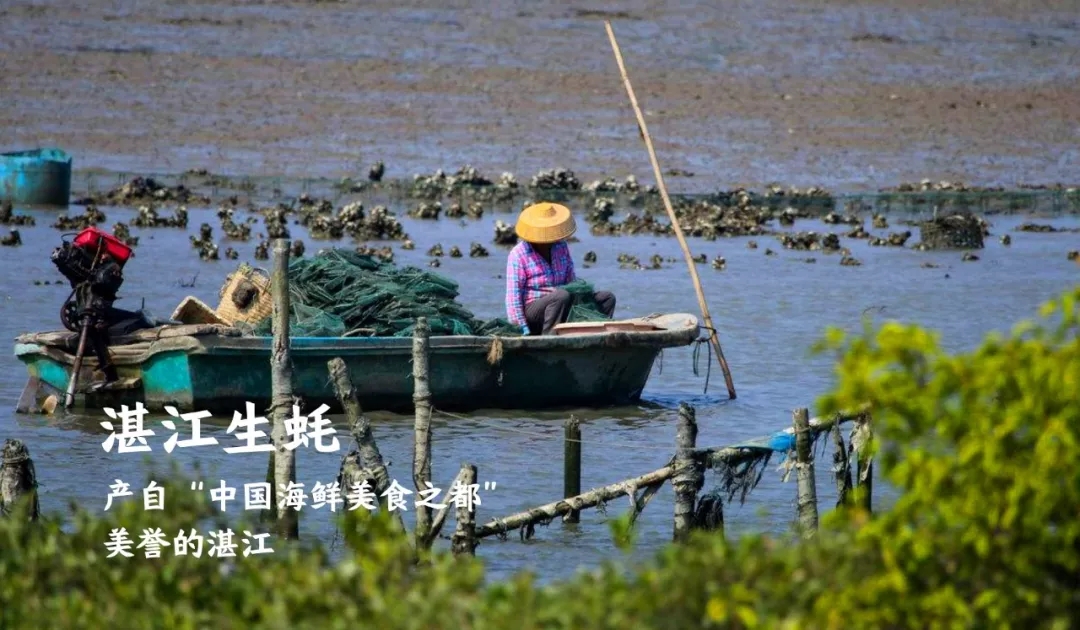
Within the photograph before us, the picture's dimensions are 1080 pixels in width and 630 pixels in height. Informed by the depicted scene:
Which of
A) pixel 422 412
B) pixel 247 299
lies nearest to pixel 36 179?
pixel 247 299

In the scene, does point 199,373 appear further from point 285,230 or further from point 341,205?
point 341,205

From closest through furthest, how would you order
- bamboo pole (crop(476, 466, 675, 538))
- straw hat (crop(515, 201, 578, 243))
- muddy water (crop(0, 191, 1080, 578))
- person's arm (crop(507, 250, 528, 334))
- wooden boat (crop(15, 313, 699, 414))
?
1. bamboo pole (crop(476, 466, 675, 538))
2. muddy water (crop(0, 191, 1080, 578))
3. wooden boat (crop(15, 313, 699, 414))
4. straw hat (crop(515, 201, 578, 243))
5. person's arm (crop(507, 250, 528, 334))

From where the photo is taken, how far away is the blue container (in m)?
21.5

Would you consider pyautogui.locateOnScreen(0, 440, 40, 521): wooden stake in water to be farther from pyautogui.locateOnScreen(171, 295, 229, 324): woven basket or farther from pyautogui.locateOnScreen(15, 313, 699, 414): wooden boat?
pyautogui.locateOnScreen(171, 295, 229, 324): woven basket

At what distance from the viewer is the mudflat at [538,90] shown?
25734 millimetres

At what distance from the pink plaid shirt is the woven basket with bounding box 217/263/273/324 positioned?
1.47 meters

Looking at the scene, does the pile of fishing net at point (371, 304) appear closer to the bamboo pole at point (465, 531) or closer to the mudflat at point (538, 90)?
the bamboo pole at point (465, 531)

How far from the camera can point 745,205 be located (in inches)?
910

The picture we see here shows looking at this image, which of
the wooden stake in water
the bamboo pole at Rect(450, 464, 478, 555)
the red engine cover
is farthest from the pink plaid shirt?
the wooden stake in water

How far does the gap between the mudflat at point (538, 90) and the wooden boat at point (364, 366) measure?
13.4m

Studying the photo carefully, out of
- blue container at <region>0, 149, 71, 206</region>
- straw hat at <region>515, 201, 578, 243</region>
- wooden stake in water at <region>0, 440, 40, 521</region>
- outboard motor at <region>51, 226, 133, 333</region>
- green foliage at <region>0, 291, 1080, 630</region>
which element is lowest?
wooden stake in water at <region>0, 440, 40, 521</region>

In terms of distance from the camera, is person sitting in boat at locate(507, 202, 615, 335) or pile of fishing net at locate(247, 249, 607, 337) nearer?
pile of fishing net at locate(247, 249, 607, 337)

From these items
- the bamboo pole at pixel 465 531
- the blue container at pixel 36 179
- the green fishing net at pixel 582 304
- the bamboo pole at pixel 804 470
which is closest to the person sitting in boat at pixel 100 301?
the green fishing net at pixel 582 304

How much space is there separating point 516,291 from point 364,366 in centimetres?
119
